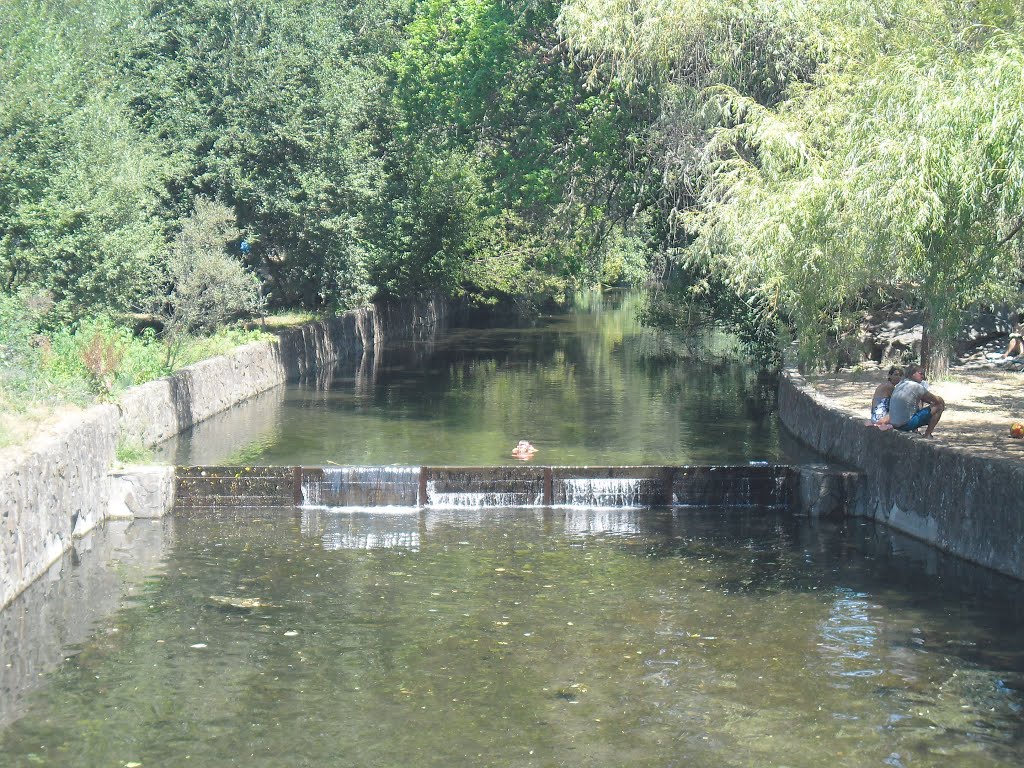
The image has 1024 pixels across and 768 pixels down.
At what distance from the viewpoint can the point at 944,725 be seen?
38.4 feet

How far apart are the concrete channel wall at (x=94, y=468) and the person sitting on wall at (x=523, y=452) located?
6.78 m

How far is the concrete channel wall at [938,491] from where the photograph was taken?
53.2 feet

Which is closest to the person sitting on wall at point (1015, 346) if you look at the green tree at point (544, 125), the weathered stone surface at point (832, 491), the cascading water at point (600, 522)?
the green tree at point (544, 125)

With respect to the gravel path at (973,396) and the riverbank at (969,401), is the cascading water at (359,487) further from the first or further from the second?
the gravel path at (973,396)

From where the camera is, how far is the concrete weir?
70.9ft

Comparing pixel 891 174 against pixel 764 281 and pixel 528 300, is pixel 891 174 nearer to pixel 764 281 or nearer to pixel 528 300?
pixel 764 281

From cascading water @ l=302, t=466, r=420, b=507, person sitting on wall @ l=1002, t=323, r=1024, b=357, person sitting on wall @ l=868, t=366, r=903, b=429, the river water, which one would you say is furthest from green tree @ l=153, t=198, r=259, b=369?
person sitting on wall @ l=1002, t=323, r=1024, b=357

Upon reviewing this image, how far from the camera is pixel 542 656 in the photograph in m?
13.8

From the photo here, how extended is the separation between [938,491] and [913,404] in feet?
6.91

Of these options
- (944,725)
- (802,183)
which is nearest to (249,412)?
(802,183)

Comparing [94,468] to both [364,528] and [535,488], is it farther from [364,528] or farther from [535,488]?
[535,488]

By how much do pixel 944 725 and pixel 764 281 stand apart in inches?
645

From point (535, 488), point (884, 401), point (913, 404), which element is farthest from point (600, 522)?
point (913, 404)

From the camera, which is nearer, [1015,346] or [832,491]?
[832,491]
